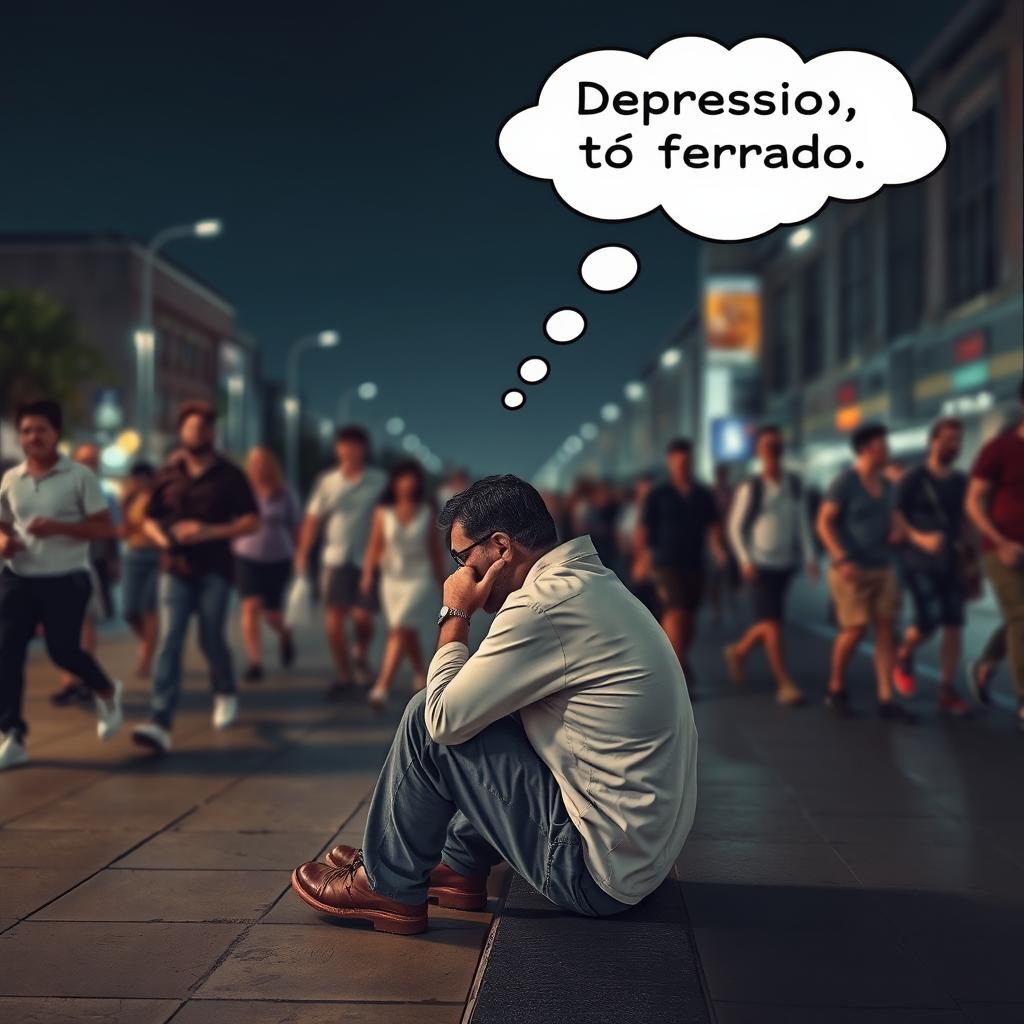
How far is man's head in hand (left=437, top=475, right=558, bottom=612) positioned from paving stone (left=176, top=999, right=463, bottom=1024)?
1064mm

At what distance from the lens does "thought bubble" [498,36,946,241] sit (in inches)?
239

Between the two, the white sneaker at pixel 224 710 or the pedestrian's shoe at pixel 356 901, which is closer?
the pedestrian's shoe at pixel 356 901

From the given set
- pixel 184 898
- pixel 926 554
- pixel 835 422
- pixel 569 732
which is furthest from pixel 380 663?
pixel 835 422

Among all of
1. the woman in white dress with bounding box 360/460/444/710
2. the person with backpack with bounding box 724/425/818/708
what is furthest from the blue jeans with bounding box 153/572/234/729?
the person with backpack with bounding box 724/425/818/708

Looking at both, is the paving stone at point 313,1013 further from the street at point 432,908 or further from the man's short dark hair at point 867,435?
the man's short dark hair at point 867,435

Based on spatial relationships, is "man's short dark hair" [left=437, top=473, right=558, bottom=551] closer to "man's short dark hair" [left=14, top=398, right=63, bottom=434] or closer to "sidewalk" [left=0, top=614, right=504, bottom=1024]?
"sidewalk" [left=0, top=614, right=504, bottom=1024]

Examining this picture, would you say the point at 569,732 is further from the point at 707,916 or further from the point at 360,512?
the point at 360,512

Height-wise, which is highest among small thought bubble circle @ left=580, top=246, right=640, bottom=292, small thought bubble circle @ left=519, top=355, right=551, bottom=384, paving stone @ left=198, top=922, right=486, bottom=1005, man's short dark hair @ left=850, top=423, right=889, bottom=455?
small thought bubble circle @ left=580, top=246, right=640, bottom=292

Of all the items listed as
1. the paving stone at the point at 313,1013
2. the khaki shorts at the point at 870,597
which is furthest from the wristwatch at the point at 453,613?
the khaki shorts at the point at 870,597

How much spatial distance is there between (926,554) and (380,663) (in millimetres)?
4788

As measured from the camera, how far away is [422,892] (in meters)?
4.03

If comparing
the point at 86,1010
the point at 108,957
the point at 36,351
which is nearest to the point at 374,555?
the point at 108,957

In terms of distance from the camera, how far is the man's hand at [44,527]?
6980 millimetres

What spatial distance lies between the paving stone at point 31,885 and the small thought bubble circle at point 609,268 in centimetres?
289
